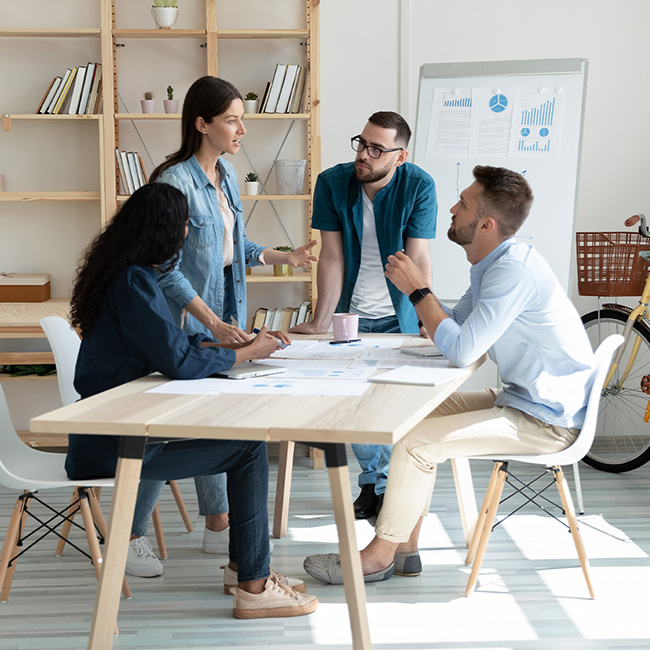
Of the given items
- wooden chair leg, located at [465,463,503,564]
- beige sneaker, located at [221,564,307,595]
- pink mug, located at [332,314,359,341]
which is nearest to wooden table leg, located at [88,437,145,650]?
beige sneaker, located at [221,564,307,595]

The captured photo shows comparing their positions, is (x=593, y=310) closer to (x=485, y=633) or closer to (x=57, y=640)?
(x=485, y=633)

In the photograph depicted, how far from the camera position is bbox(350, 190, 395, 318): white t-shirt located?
309 cm

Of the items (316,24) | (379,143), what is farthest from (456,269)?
(316,24)

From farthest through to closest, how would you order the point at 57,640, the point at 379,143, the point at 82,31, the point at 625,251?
the point at 82,31, the point at 625,251, the point at 379,143, the point at 57,640

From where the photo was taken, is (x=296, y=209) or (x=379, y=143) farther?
(x=296, y=209)

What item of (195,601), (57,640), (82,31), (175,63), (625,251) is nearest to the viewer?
(57,640)

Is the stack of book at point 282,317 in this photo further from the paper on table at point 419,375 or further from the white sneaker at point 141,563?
the paper on table at point 419,375

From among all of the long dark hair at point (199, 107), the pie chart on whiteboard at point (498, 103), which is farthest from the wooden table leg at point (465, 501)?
the pie chart on whiteboard at point (498, 103)

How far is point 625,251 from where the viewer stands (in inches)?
143

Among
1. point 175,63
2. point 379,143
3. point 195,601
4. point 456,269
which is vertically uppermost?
point 175,63

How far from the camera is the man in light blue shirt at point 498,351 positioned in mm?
2250

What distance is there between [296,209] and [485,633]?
8.45 feet

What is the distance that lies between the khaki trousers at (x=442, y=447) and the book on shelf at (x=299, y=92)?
2.15 metres

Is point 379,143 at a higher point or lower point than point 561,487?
higher
